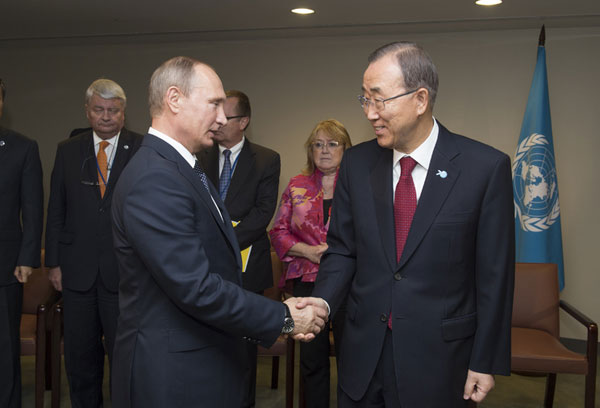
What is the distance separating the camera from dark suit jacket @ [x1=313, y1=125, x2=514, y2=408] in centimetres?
221

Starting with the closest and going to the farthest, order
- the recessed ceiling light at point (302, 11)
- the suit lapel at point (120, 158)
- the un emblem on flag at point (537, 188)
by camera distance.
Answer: the suit lapel at point (120, 158)
the recessed ceiling light at point (302, 11)
the un emblem on flag at point (537, 188)

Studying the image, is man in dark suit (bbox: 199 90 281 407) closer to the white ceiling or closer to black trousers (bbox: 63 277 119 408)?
black trousers (bbox: 63 277 119 408)

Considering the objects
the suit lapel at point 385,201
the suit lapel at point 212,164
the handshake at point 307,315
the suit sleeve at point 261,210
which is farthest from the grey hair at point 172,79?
the suit lapel at point 212,164

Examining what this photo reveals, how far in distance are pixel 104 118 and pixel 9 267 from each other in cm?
101

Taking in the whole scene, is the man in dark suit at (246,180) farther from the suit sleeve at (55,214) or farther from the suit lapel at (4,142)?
the suit lapel at (4,142)

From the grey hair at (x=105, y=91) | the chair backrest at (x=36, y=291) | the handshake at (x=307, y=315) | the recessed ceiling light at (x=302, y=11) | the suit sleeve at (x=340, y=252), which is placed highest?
the recessed ceiling light at (x=302, y=11)

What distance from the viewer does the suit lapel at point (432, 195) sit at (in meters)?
2.21

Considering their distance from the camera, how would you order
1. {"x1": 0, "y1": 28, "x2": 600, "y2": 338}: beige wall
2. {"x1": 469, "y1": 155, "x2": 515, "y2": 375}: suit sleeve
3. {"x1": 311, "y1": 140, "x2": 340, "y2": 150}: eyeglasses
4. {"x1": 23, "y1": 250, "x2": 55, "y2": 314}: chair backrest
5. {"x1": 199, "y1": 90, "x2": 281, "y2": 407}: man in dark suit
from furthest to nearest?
1. {"x1": 0, "y1": 28, "x2": 600, "y2": 338}: beige wall
2. {"x1": 23, "y1": 250, "x2": 55, "y2": 314}: chair backrest
3. {"x1": 311, "y1": 140, "x2": 340, "y2": 150}: eyeglasses
4. {"x1": 199, "y1": 90, "x2": 281, "y2": 407}: man in dark suit
5. {"x1": 469, "y1": 155, "x2": 515, "y2": 375}: suit sleeve

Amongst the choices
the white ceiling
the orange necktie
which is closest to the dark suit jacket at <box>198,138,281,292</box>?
the orange necktie

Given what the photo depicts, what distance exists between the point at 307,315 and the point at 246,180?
162 cm

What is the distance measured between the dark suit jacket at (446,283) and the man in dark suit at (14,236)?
223 centimetres

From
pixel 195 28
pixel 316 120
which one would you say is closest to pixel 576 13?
pixel 316 120

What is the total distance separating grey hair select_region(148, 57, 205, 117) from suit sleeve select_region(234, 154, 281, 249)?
1590mm

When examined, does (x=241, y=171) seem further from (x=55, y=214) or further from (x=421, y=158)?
(x=421, y=158)
